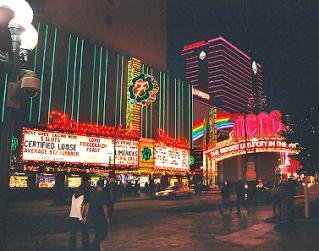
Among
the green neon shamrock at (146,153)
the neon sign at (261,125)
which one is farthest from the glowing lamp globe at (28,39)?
the neon sign at (261,125)

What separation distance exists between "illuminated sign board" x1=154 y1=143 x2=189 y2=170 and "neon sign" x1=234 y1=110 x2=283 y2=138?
7.12m

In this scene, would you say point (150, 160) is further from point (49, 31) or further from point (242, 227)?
point (242, 227)

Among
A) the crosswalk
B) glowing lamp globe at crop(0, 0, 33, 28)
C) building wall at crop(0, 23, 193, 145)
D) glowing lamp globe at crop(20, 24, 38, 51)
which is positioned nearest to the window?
building wall at crop(0, 23, 193, 145)

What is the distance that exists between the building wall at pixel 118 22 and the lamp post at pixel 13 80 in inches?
1182

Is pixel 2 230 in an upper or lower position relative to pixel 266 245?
upper

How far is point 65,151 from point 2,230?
24800 millimetres

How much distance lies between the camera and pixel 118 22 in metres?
46.0

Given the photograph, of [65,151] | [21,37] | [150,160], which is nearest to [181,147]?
[150,160]

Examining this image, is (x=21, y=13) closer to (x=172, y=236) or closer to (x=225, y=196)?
(x=172, y=236)

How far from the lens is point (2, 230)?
4.92 meters

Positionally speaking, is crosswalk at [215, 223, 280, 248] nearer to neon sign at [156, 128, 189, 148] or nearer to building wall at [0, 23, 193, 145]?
building wall at [0, 23, 193, 145]

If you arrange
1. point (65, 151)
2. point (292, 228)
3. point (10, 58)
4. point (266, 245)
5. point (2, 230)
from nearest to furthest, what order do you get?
point (2, 230) → point (10, 58) → point (266, 245) → point (292, 228) → point (65, 151)

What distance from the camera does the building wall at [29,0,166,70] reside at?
3856 centimetres

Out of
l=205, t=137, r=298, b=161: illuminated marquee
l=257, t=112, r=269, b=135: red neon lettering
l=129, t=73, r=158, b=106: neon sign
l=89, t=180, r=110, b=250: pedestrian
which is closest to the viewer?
l=89, t=180, r=110, b=250: pedestrian
